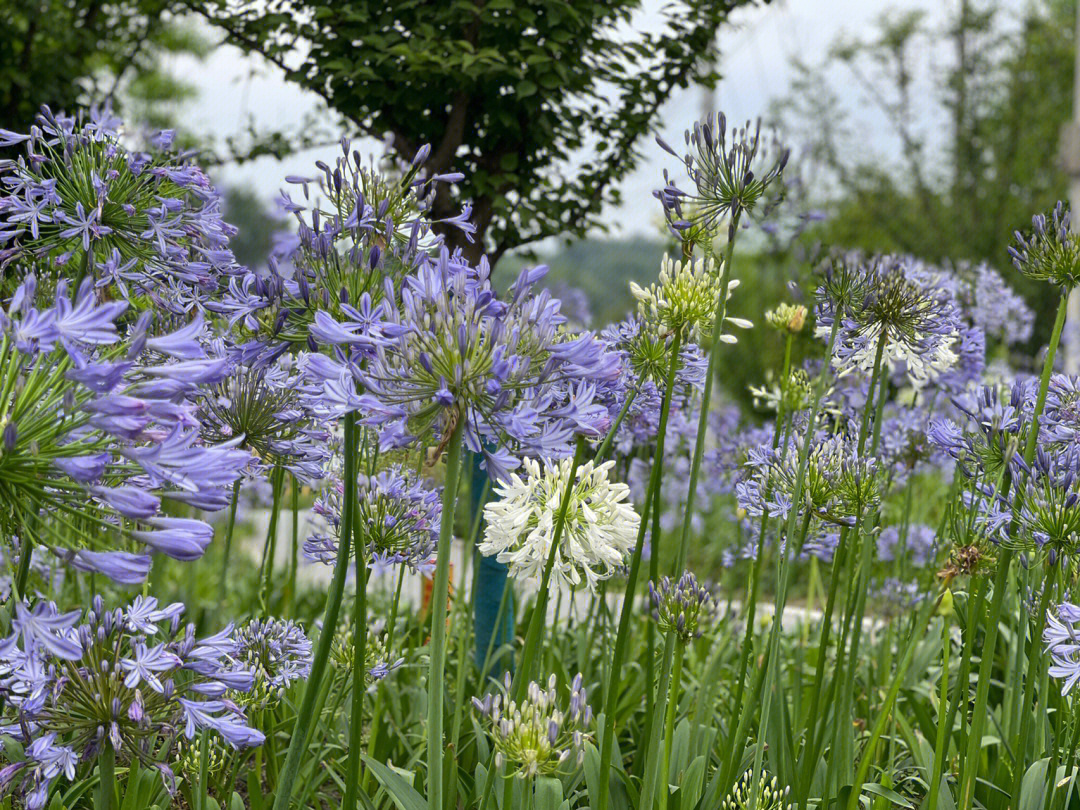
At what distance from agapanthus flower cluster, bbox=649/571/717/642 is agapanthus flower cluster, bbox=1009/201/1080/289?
35.8 inches

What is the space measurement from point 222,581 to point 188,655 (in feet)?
3.28

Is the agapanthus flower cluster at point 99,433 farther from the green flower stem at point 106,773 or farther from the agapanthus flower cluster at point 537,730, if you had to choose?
the agapanthus flower cluster at point 537,730

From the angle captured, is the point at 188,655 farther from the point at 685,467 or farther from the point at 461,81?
the point at 685,467

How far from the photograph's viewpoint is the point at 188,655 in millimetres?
1447

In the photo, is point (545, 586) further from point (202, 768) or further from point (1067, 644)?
point (1067, 644)

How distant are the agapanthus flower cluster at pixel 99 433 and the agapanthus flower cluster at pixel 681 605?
86cm

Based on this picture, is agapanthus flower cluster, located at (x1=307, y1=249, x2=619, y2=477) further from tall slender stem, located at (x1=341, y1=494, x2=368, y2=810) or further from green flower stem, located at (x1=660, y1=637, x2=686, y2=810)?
green flower stem, located at (x1=660, y1=637, x2=686, y2=810)

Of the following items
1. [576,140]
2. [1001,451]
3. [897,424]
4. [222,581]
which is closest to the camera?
[1001,451]

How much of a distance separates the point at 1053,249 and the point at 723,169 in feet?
2.25

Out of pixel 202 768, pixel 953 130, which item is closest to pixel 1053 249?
pixel 202 768

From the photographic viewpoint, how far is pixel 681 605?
1740 mm

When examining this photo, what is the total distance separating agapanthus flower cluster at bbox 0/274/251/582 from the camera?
3.73 feet

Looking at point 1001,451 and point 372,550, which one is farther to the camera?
point 372,550

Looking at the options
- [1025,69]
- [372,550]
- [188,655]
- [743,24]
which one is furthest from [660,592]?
[1025,69]
